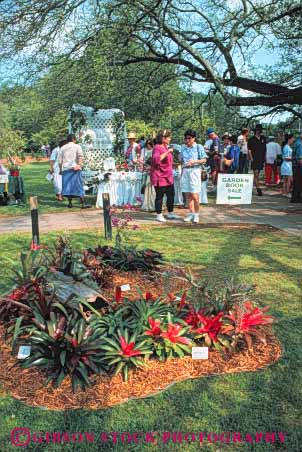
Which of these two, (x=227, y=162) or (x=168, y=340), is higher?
(x=227, y=162)

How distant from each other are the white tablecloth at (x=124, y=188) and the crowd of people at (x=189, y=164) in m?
0.30

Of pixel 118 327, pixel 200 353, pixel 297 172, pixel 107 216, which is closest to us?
pixel 200 353

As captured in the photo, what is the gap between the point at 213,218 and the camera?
966 cm

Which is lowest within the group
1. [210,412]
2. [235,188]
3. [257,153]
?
[210,412]

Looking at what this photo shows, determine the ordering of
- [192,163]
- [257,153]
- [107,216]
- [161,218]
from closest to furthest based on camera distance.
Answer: [107,216] → [192,163] → [161,218] → [257,153]

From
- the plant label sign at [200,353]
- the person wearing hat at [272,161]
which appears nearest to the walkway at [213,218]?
the person wearing hat at [272,161]

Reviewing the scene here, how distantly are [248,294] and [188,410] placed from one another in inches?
61.2

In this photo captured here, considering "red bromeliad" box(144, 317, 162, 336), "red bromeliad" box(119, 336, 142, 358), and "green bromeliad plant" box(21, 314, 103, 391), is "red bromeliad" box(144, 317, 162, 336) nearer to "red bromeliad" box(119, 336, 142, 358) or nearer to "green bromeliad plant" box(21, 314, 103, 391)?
"red bromeliad" box(119, 336, 142, 358)

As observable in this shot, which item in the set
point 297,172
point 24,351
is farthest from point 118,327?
point 297,172

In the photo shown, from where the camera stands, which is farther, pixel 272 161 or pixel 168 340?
pixel 272 161

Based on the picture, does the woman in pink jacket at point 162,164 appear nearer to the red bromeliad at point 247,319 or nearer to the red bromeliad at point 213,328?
the red bromeliad at point 247,319

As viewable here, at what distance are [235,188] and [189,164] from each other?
1.33 meters

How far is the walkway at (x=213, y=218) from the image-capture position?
29.4ft

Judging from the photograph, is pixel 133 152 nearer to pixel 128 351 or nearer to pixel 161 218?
pixel 161 218
